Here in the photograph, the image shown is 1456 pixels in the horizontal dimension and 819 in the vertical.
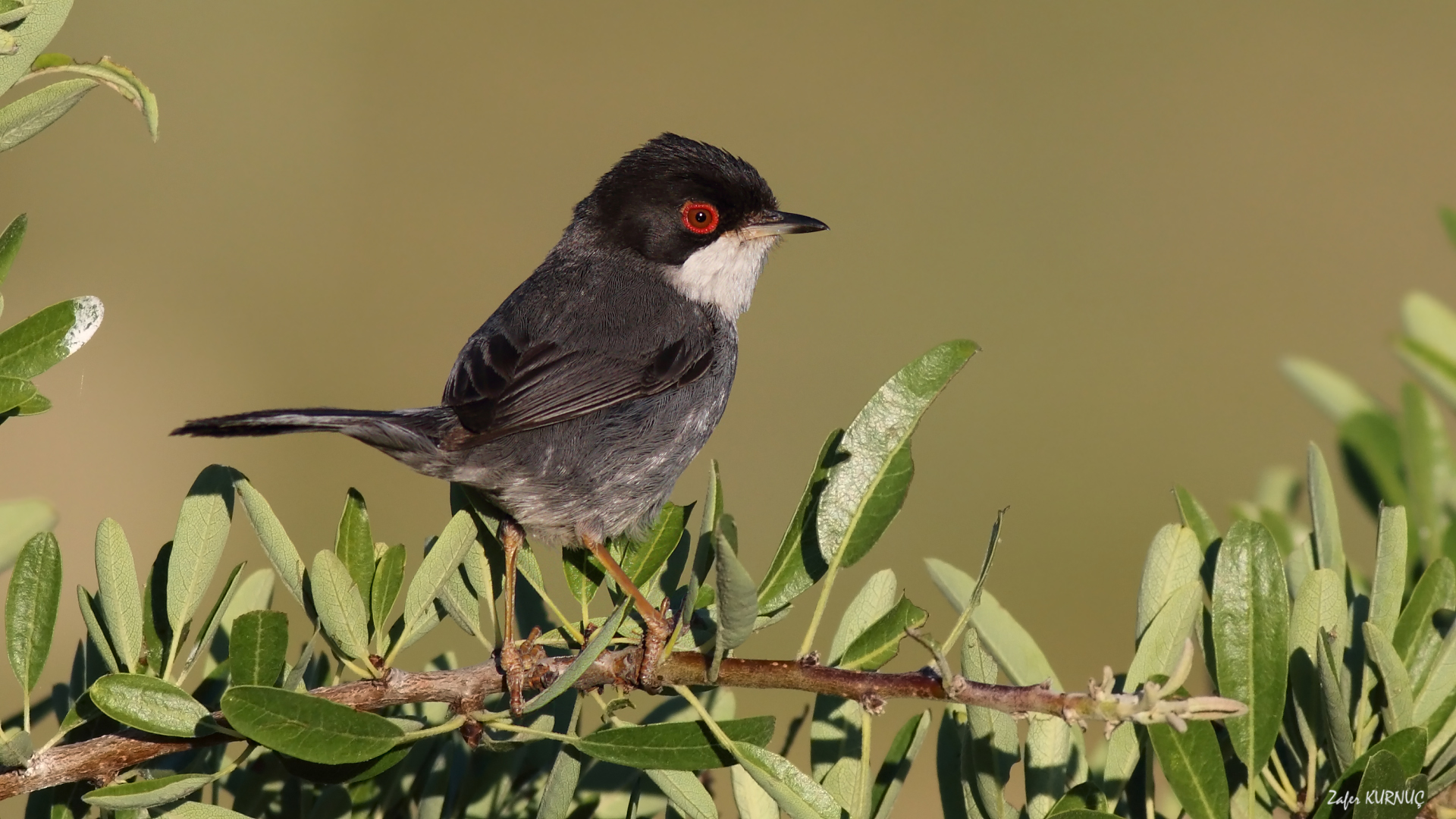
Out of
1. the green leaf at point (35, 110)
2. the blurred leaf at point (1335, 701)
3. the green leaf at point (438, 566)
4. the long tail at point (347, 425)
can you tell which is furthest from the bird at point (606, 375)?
the blurred leaf at point (1335, 701)

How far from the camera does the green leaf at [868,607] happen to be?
2.01 meters

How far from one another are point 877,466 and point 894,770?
48cm

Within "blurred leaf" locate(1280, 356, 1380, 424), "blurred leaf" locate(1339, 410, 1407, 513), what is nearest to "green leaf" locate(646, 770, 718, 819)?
"blurred leaf" locate(1339, 410, 1407, 513)

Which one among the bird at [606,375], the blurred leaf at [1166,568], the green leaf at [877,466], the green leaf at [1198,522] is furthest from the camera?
the bird at [606,375]

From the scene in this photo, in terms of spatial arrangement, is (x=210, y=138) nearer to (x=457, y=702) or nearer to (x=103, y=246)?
(x=103, y=246)

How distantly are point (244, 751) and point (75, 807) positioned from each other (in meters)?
0.32

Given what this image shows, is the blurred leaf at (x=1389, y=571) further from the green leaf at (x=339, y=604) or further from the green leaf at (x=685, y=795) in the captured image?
the green leaf at (x=339, y=604)

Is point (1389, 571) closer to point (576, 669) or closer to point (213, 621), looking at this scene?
point (576, 669)

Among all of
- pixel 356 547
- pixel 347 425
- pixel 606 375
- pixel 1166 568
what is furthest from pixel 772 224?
pixel 1166 568

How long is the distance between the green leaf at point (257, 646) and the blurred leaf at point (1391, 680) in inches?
59.9

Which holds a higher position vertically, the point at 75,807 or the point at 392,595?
the point at 392,595

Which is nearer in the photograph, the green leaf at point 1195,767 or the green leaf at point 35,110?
the green leaf at point 1195,767

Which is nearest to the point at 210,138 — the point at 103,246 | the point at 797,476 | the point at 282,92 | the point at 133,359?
the point at 282,92

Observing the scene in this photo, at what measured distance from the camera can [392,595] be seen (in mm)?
2004
